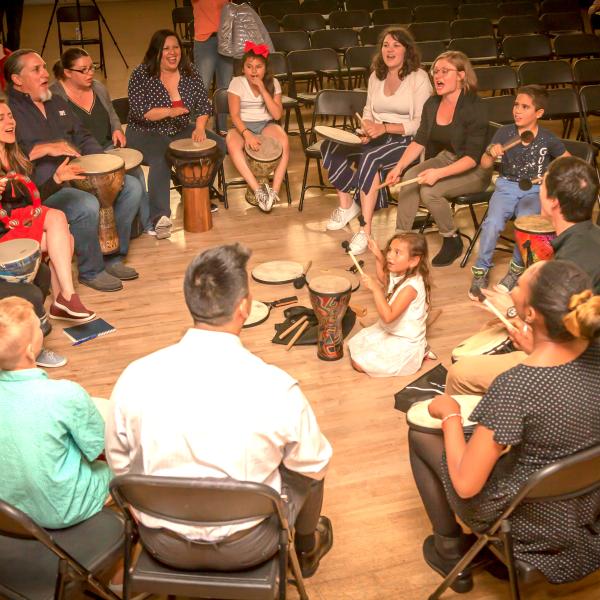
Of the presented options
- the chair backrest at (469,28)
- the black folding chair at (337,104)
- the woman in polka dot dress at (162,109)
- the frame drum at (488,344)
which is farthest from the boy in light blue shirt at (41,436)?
the chair backrest at (469,28)

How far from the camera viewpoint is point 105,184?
15.2 ft

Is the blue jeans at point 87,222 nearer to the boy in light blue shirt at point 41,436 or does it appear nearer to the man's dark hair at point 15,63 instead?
the man's dark hair at point 15,63

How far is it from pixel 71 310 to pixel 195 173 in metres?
1.49

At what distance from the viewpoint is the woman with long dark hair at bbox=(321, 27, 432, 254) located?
513 cm

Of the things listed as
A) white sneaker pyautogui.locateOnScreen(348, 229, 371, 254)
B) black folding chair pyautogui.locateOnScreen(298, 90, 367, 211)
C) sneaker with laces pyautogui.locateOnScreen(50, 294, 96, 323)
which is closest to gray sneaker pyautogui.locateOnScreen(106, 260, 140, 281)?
sneaker with laces pyautogui.locateOnScreen(50, 294, 96, 323)

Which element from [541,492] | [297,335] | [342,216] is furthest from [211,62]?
[541,492]

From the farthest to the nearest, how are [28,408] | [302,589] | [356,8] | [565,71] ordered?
[356,8] < [565,71] < [302,589] < [28,408]

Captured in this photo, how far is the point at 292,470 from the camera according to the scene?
83.4 inches

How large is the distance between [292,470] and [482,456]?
502mm

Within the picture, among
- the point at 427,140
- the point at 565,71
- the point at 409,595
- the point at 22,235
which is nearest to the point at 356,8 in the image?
the point at 565,71

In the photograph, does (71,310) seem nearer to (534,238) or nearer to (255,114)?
(255,114)

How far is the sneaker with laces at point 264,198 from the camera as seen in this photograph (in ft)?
18.5

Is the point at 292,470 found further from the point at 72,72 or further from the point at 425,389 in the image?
the point at 72,72

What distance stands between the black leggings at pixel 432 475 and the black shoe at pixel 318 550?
0.38m
